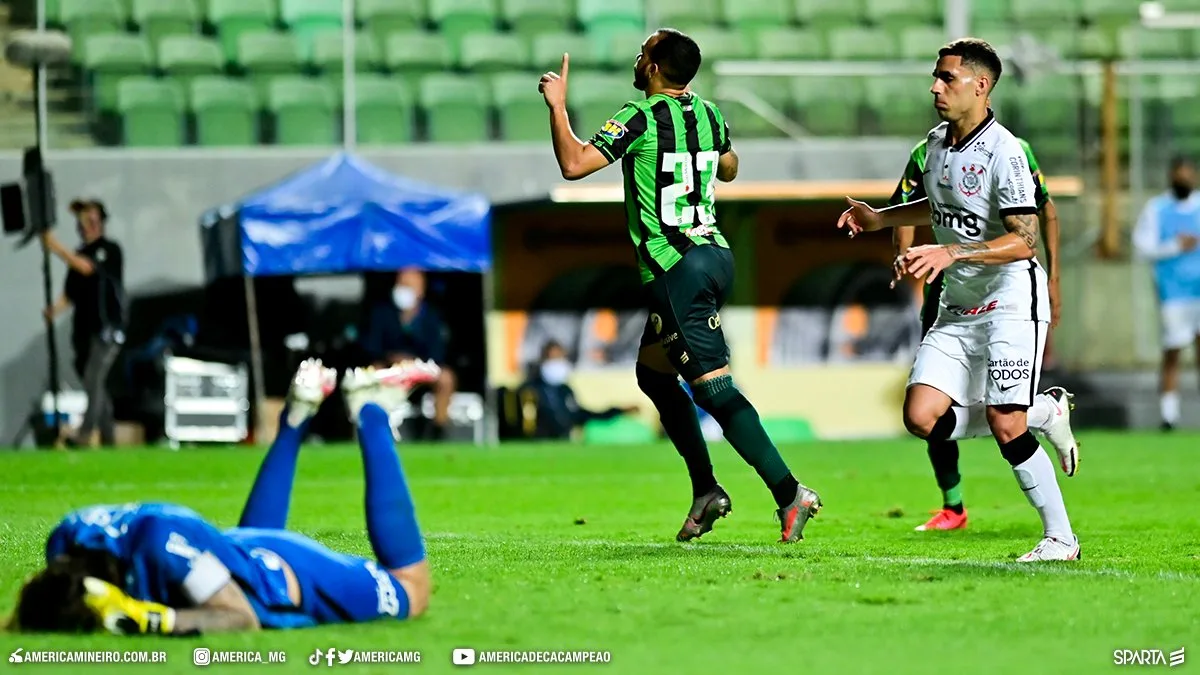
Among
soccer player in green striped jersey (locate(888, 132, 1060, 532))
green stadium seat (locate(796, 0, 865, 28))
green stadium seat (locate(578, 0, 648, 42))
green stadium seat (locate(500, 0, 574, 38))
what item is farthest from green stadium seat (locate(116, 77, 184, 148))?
soccer player in green striped jersey (locate(888, 132, 1060, 532))

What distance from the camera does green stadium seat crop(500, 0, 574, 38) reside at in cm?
2172

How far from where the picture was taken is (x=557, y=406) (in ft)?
62.7

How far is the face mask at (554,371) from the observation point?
1933cm

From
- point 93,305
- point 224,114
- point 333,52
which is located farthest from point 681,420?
point 333,52

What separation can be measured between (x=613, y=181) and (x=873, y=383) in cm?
353

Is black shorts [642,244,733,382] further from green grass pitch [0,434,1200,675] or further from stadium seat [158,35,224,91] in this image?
stadium seat [158,35,224,91]

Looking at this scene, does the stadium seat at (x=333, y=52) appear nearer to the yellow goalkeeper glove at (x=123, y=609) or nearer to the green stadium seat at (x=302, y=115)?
the green stadium seat at (x=302, y=115)

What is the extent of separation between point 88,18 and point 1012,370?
50.5ft

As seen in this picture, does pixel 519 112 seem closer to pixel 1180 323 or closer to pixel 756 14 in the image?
pixel 756 14

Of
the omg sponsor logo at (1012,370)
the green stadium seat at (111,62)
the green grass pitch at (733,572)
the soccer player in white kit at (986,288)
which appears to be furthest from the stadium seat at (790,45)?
the omg sponsor logo at (1012,370)

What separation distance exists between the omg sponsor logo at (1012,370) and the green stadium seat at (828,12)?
1565 centimetres

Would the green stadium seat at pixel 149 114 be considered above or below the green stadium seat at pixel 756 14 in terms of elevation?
below

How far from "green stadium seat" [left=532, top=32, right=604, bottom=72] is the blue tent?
369 centimetres

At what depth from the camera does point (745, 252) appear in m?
20.9
